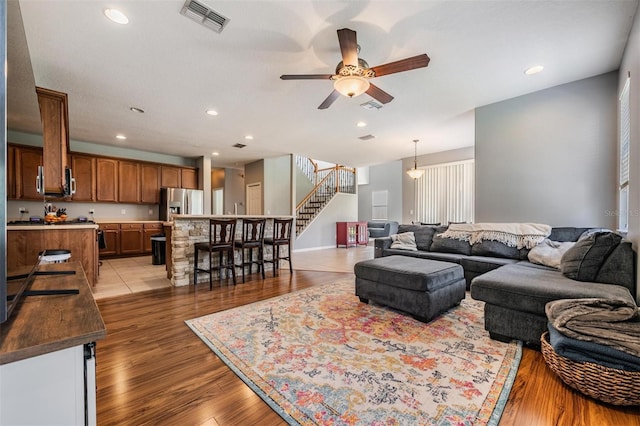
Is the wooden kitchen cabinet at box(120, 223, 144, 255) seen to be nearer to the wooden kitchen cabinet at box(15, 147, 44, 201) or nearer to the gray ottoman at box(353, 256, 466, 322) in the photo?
the wooden kitchen cabinet at box(15, 147, 44, 201)

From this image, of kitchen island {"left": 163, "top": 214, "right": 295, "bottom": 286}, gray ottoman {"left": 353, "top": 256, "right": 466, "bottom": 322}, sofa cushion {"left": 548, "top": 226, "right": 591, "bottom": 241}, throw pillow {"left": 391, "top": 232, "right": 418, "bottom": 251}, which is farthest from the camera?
throw pillow {"left": 391, "top": 232, "right": 418, "bottom": 251}

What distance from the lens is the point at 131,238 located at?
6496mm

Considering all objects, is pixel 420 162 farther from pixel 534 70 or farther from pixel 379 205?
pixel 534 70

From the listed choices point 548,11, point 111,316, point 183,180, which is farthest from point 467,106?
point 183,180

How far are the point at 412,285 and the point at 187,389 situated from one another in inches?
79.1

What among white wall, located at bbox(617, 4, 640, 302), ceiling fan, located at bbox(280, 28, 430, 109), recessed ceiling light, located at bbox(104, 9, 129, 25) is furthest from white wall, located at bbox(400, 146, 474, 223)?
recessed ceiling light, located at bbox(104, 9, 129, 25)

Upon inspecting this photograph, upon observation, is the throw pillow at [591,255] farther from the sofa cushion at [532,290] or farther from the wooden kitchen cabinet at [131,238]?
the wooden kitchen cabinet at [131,238]

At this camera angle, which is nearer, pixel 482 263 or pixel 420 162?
pixel 482 263

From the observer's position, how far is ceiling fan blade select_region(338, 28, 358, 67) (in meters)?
2.18

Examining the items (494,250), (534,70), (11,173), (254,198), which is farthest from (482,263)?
(254,198)

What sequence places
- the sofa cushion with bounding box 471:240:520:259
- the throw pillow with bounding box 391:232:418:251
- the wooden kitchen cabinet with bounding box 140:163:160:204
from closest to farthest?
the sofa cushion with bounding box 471:240:520:259 → the throw pillow with bounding box 391:232:418:251 → the wooden kitchen cabinet with bounding box 140:163:160:204

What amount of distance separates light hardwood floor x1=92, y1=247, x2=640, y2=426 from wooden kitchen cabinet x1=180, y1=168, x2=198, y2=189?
204 inches

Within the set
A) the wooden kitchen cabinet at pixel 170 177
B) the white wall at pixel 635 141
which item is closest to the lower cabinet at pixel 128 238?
the wooden kitchen cabinet at pixel 170 177

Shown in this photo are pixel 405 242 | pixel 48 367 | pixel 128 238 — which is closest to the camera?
pixel 48 367
